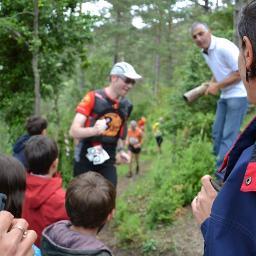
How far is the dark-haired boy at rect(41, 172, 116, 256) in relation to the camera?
236 cm

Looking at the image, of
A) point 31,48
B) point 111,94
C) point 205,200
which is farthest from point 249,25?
point 31,48

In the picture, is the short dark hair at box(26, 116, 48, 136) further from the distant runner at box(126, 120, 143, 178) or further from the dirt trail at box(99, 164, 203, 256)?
the distant runner at box(126, 120, 143, 178)

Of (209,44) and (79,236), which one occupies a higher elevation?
(209,44)

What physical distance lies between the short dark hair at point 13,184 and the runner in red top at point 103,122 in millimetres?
2109

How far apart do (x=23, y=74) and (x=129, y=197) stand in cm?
373

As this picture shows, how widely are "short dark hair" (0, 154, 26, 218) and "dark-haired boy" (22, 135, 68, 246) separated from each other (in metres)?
0.94

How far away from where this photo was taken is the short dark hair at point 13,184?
2.04m

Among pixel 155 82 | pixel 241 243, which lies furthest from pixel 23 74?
pixel 155 82

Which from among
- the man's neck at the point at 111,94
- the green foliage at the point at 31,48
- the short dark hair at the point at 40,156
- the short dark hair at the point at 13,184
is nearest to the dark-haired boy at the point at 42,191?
the short dark hair at the point at 40,156

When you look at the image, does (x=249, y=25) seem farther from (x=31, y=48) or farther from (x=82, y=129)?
(x=31, y=48)

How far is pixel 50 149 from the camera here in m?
3.24

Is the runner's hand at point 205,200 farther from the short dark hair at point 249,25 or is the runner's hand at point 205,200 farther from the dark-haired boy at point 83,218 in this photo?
the dark-haired boy at point 83,218

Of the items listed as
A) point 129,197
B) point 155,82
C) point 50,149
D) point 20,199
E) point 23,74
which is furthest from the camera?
point 155,82

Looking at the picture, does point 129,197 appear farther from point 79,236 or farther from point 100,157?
point 79,236
